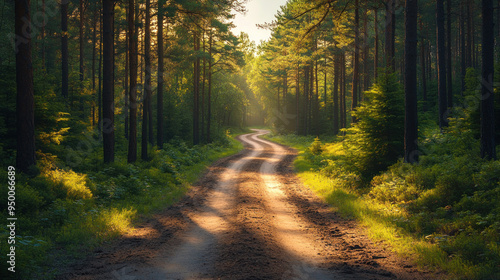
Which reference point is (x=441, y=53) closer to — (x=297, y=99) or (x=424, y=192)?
(x=424, y=192)

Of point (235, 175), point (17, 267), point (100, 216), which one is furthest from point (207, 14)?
point (17, 267)

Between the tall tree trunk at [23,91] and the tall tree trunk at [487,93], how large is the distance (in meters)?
14.4

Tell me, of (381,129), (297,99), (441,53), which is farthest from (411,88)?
(297,99)

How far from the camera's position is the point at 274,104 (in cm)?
7444

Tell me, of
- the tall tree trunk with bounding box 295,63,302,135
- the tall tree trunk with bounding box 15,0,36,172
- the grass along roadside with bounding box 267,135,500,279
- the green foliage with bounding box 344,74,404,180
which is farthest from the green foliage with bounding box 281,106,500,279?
the tall tree trunk with bounding box 295,63,302,135

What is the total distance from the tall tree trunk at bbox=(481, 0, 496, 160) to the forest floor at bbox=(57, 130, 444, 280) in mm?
5643

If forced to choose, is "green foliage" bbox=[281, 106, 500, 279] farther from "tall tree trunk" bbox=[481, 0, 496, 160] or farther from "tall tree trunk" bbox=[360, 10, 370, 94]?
"tall tree trunk" bbox=[360, 10, 370, 94]

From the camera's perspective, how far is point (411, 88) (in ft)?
38.0

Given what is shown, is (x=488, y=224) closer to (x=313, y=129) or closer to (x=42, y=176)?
(x=42, y=176)

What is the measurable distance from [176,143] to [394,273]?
1047 inches

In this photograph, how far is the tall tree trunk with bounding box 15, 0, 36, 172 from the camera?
9.37 metres

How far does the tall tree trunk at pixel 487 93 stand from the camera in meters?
10.4

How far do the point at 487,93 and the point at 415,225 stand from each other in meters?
6.02

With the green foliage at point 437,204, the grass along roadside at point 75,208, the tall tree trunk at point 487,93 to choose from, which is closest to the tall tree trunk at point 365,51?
the tall tree trunk at point 487,93
